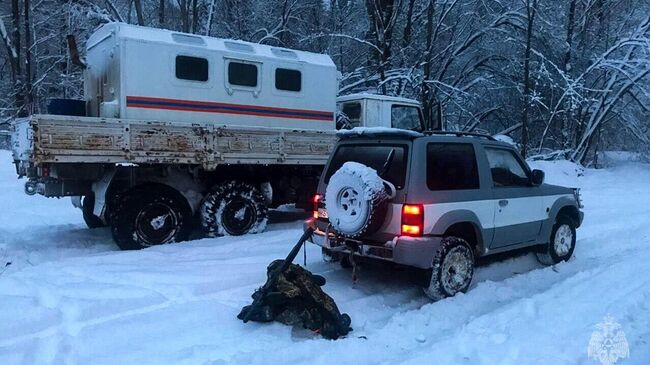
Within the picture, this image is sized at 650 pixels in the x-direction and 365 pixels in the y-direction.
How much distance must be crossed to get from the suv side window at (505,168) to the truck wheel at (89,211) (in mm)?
6339

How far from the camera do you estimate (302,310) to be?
186 inches

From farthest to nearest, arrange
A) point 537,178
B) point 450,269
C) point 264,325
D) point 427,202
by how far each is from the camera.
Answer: point 537,178
point 450,269
point 427,202
point 264,325

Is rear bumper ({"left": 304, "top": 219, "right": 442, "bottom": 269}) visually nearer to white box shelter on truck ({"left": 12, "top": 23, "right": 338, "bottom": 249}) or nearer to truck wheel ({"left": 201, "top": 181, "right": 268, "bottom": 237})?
truck wheel ({"left": 201, "top": 181, "right": 268, "bottom": 237})

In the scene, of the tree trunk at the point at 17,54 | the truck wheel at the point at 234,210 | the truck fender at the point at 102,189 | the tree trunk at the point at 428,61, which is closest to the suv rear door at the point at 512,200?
the truck wheel at the point at 234,210

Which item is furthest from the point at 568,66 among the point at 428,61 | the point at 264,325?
the point at 264,325

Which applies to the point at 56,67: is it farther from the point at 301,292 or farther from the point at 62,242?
the point at 301,292

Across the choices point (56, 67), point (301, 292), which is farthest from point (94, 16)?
point (301, 292)

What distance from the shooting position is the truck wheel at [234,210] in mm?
8703

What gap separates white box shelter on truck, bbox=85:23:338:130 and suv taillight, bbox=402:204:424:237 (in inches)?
192

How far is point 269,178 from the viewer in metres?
9.78

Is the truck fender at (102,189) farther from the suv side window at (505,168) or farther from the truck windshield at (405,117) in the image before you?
the truck windshield at (405,117)

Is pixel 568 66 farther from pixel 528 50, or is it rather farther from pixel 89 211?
pixel 89 211

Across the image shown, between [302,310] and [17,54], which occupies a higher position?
[17,54]

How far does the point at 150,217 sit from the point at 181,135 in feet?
4.40
